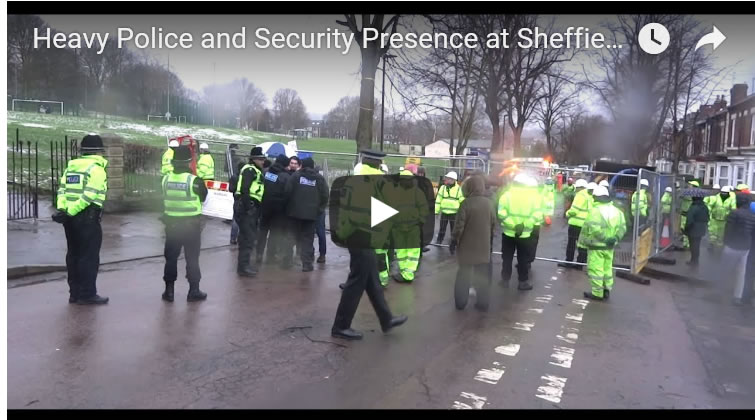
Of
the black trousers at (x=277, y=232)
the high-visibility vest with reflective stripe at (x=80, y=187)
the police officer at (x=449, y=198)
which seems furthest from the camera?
the police officer at (x=449, y=198)

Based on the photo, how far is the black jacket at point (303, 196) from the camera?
8727 mm

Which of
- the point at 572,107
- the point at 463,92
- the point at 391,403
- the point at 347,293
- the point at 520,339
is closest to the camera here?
the point at 391,403

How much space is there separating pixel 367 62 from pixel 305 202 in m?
7.11

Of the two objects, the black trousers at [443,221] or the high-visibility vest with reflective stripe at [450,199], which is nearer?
the high-visibility vest with reflective stripe at [450,199]

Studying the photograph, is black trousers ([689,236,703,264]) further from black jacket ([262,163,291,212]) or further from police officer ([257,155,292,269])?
black jacket ([262,163,291,212])

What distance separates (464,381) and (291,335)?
1841 millimetres

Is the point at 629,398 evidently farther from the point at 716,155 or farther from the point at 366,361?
the point at 716,155

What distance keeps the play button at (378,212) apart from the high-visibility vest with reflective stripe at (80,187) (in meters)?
2.99

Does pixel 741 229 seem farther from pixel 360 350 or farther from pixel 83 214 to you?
pixel 83 214

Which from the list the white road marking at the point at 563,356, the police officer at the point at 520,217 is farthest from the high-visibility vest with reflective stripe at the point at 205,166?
the white road marking at the point at 563,356

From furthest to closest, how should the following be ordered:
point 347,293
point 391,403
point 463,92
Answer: point 463,92 < point 347,293 < point 391,403

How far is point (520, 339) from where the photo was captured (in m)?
5.92

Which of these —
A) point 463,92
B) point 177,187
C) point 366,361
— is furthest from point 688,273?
point 463,92

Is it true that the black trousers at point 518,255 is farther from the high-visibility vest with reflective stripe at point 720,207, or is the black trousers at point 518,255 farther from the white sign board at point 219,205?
the high-visibility vest with reflective stripe at point 720,207
